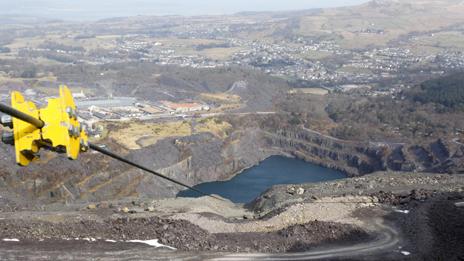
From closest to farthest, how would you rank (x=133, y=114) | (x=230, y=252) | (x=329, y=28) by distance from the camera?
1. (x=230, y=252)
2. (x=133, y=114)
3. (x=329, y=28)

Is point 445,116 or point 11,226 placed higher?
point 11,226

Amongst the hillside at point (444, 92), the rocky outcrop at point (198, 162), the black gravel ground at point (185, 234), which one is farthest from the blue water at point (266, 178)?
the black gravel ground at point (185, 234)

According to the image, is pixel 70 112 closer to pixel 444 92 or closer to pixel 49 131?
pixel 49 131

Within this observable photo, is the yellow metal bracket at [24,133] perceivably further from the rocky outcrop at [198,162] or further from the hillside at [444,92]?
the hillside at [444,92]

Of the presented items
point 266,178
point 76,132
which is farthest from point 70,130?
point 266,178

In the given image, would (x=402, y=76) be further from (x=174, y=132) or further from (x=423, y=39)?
(x=174, y=132)

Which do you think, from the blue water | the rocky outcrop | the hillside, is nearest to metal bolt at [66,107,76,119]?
the rocky outcrop

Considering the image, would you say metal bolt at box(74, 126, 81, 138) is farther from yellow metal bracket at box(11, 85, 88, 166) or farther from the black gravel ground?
the black gravel ground

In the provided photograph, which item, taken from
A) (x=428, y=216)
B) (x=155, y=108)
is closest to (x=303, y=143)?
(x=155, y=108)
